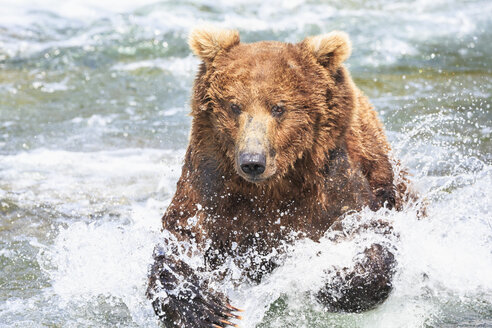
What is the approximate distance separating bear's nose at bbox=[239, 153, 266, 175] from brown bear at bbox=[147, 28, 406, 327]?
0.61 ft

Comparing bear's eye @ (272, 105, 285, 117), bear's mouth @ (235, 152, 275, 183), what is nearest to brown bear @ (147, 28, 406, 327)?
bear's eye @ (272, 105, 285, 117)

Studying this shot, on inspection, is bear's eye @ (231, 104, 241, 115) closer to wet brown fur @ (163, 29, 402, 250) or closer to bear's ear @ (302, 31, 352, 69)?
wet brown fur @ (163, 29, 402, 250)

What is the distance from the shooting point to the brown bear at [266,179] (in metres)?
4.32

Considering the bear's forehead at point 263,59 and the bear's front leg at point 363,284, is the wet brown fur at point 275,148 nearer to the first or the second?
the bear's forehead at point 263,59

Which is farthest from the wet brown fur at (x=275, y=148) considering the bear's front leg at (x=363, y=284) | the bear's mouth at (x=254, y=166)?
the bear's front leg at (x=363, y=284)

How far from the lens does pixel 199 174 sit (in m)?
4.61

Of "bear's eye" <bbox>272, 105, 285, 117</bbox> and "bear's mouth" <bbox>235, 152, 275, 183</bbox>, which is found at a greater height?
"bear's eye" <bbox>272, 105, 285, 117</bbox>

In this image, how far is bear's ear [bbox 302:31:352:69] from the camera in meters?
4.45

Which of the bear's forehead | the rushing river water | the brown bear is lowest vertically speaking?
the rushing river water

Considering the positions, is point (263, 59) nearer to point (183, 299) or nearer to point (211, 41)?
point (211, 41)

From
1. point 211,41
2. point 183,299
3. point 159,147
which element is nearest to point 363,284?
point 183,299

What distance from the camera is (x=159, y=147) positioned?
8.28m

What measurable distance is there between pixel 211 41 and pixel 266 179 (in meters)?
0.96

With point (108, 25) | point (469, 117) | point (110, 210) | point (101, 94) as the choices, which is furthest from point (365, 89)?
point (108, 25)
